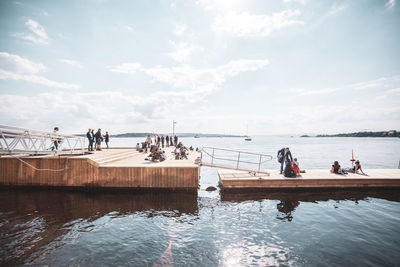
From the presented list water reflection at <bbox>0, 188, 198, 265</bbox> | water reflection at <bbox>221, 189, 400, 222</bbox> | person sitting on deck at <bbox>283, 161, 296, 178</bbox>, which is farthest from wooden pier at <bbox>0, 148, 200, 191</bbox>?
person sitting on deck at <bbox>283, 161, 296, 178</bbox>

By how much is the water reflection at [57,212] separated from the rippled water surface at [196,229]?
4 centimetres

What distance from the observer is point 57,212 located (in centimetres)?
950

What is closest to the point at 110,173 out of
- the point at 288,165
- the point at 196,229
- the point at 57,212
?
the point at 57,212

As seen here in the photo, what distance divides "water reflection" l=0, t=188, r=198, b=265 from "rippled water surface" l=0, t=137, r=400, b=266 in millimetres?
39

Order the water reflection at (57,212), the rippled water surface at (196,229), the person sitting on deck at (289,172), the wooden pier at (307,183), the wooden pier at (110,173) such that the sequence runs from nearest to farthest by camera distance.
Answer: the rippled water surface at (196,229) < the water reflection at (57,212) < the wooden pier at (110,173) < the wooden pier at (307,183) < the person sitting on deck at (289,172)

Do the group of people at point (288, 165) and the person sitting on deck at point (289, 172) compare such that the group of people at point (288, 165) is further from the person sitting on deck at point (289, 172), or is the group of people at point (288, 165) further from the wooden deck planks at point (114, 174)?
the wooden deck planks at point (114, 174)

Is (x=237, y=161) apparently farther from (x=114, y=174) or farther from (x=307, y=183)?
(x=114, y=174)

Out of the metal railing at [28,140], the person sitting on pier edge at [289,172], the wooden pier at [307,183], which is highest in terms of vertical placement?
the metal railing at [28,140]

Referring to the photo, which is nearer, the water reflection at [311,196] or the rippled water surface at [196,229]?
the rippled water surface at [196,229]

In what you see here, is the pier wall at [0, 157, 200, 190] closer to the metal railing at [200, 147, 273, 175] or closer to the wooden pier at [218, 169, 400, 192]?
the metal railing at [200, 147, 273, 175]

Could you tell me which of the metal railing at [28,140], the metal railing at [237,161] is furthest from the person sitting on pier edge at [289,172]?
the metal railing at [28,140]

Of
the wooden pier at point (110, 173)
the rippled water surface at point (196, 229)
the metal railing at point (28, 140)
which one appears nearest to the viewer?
the rippled water surface at point (196, 229)

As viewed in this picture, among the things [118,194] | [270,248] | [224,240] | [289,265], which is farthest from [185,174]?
[289,265]

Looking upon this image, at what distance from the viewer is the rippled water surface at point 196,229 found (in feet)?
20.4
